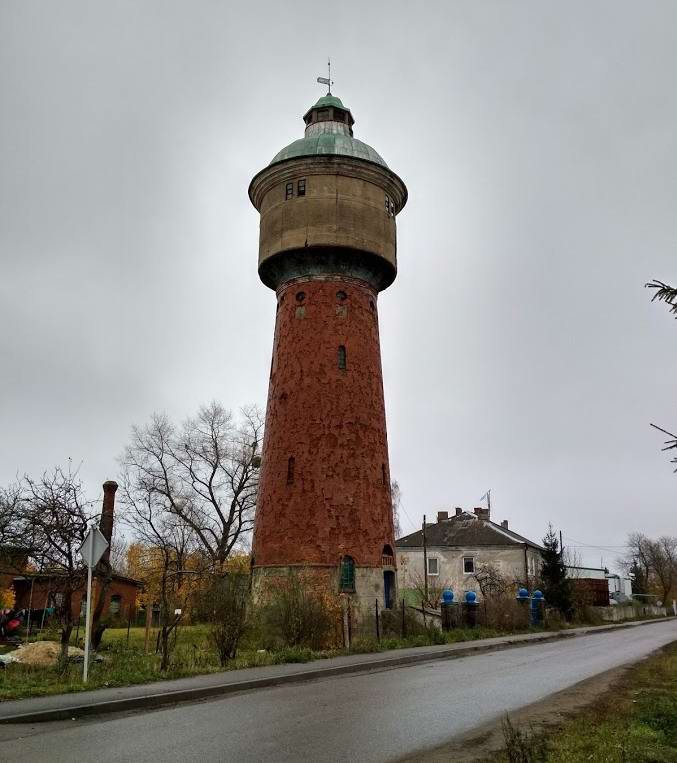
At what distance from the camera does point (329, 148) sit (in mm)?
23000

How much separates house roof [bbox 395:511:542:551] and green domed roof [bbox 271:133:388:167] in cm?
2413

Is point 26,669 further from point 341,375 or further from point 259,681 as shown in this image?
point 341,375

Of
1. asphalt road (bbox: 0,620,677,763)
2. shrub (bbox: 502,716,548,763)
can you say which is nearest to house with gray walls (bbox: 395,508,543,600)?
asphalt road (bbox: 0,620,677,763)

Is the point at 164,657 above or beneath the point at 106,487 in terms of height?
beneath

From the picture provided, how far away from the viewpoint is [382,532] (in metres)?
21.2

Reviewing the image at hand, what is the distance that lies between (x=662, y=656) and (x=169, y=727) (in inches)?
498

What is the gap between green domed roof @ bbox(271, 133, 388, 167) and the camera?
22.9 meters

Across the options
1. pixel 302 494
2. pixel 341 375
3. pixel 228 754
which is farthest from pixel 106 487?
pixel 228 754

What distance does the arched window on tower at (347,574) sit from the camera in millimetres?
20109

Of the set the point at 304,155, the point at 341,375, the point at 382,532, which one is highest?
the point at 304,155

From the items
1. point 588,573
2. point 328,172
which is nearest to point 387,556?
point 328,172

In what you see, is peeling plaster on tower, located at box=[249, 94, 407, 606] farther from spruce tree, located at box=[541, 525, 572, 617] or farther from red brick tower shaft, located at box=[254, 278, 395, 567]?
spruce tree, located at box=[541, 525, 572, 617]

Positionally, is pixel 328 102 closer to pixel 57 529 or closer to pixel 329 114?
pixel 329 114

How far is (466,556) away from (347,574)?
918 inches
